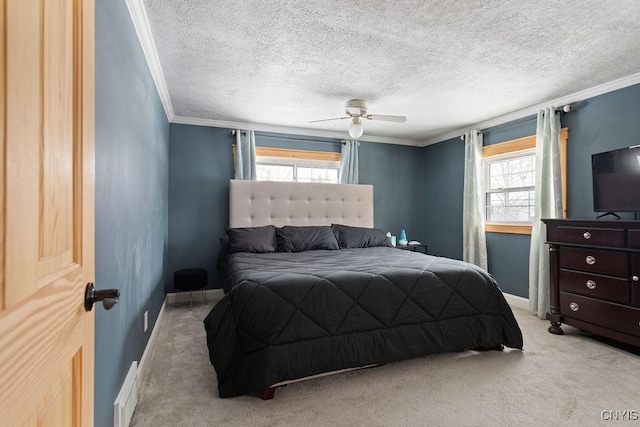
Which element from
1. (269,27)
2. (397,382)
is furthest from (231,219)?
(397,382)

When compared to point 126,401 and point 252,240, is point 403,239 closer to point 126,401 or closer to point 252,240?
point 252,240

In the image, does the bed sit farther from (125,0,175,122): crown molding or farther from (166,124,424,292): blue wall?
(125,0,175,122): crown molding

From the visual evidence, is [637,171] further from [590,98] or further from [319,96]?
[319,96]

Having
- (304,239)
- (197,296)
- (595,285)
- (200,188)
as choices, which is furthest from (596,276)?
(200,188)

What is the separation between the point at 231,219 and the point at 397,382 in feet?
9.54

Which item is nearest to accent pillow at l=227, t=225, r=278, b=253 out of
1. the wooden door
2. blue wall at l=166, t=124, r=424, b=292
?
blue wall at l=166, t=124, r=424, b=292

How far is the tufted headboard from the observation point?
423 centimetres

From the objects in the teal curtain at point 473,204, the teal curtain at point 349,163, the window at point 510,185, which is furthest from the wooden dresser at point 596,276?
the teal curtain at point 349,163

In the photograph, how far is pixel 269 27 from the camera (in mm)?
2176

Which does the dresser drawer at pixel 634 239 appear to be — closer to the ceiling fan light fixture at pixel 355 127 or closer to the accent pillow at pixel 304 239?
the ceiling fan light fixture at pixel 355 127

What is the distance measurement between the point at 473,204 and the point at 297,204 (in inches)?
97.3

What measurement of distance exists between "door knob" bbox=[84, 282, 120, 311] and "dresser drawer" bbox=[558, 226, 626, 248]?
347cm

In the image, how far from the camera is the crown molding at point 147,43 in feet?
6.26

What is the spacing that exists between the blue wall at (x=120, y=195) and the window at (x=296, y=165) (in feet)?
6.98
